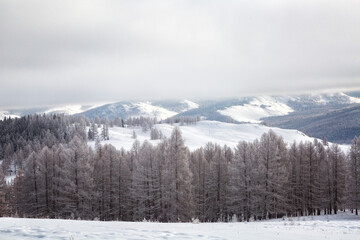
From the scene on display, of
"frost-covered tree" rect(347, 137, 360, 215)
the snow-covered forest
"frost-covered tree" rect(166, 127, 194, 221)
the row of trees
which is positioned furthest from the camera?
"frost-covered tree" rect(347, 137, 360, 215)

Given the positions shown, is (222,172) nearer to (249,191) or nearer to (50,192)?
(249,191)

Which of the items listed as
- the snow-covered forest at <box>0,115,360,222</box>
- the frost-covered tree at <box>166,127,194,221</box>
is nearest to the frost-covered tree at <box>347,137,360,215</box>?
the snow-covered forest at <box>0,115,360,222</box>

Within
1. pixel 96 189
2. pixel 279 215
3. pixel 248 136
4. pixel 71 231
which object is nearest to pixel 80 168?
pixel 96 189

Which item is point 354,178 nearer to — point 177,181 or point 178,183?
point 178,183

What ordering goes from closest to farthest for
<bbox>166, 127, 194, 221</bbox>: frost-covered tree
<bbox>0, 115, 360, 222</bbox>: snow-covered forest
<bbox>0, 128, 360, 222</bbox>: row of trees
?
<bbox>166, 127, 194, 221</bbox>: frost-covered tree, <bbox>0, 128, 360, 222</bbox>: row of trees, <bbox>0, 115, 360, 222</bbox>: snow-covered forest

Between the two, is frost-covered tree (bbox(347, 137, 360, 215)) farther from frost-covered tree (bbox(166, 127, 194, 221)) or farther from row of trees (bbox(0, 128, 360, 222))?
frost-covered tree (bbox(166, 127, 194, 221))

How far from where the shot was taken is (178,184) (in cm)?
3052

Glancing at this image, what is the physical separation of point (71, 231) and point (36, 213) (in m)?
30.6

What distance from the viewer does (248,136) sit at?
189 m

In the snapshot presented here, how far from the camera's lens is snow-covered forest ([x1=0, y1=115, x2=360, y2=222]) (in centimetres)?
3166

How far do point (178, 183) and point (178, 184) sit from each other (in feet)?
0.55

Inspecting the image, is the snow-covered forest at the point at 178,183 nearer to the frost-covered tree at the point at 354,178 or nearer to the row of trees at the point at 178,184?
the row of trees at the point at 178,184

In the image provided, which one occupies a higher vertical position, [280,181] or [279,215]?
[280,181]

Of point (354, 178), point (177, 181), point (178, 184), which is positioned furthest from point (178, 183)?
point (354, 178)
